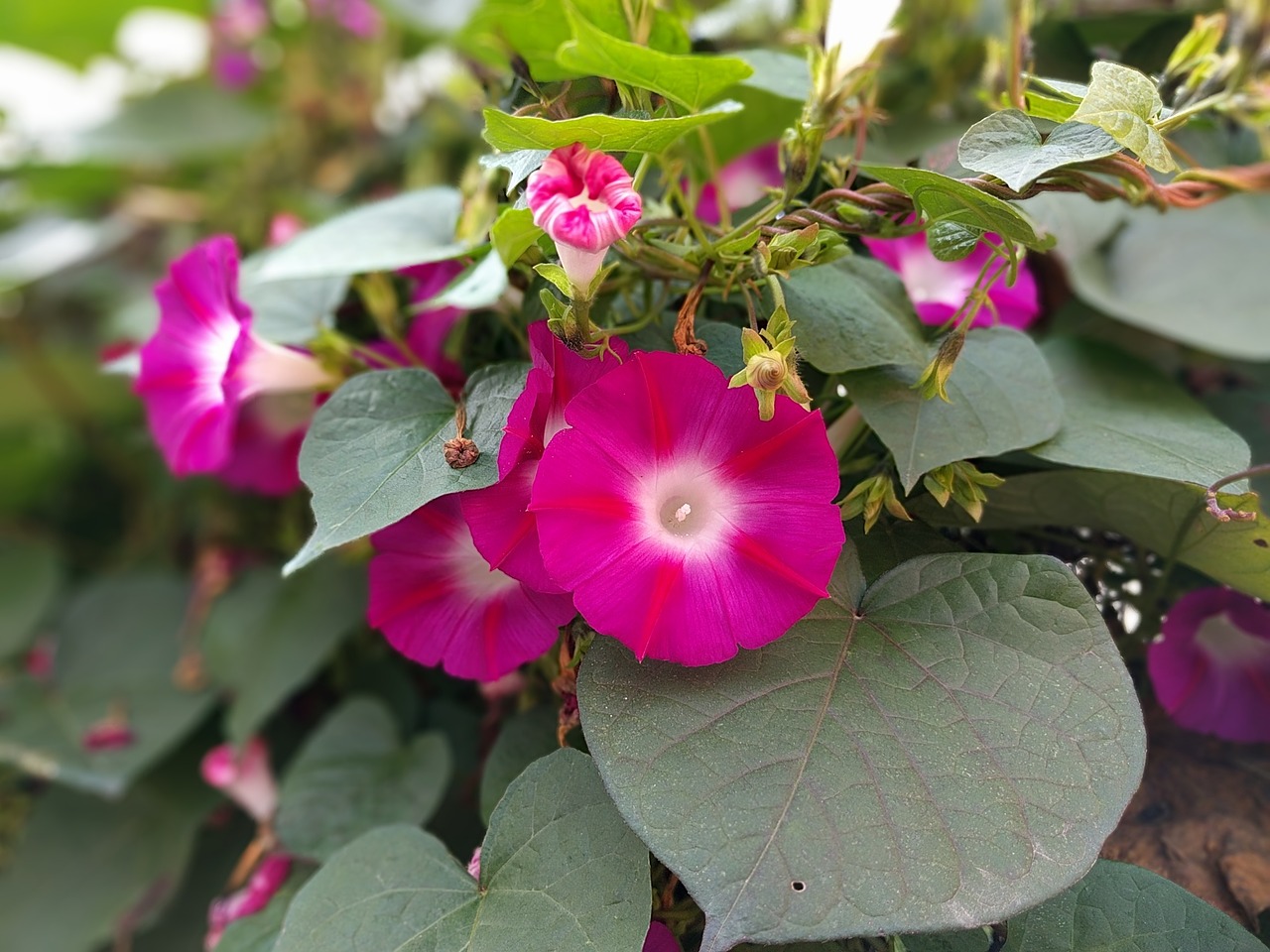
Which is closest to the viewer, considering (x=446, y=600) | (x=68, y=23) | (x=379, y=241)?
(x=446, y=600)

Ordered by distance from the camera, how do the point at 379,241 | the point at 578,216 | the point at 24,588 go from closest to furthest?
the point at 578,216, the point at 379,241, the point at 24,588

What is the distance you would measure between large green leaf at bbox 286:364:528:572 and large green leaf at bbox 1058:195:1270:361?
389 mm

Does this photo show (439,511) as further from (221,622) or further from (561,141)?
(221,622)

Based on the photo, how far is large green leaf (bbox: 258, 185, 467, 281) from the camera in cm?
49

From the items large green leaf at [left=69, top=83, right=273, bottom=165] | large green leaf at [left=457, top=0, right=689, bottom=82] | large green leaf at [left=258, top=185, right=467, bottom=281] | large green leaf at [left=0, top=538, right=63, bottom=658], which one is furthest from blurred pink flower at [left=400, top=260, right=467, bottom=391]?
large green leaf at [left=69, top=83, right=273, bottom=165]

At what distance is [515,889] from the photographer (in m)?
0.38

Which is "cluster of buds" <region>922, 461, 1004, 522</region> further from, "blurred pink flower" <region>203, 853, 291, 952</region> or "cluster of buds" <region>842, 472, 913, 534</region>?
"blurred pink flower" <region>203, 853, 291, 952</region>

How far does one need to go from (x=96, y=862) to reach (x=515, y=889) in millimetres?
555

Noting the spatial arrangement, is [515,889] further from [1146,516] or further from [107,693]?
[107,693]

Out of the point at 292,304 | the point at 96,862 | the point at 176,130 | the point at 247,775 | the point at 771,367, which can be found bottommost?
the point at 96,862

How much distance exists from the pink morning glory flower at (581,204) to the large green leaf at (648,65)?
35 mm

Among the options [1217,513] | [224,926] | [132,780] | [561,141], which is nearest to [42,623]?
[132,780]

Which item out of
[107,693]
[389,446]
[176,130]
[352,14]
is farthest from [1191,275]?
[176,130]

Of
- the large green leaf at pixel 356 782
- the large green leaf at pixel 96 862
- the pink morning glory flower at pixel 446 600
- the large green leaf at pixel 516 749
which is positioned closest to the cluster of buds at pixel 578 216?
the pink morning glory flower at pixel 446 600
